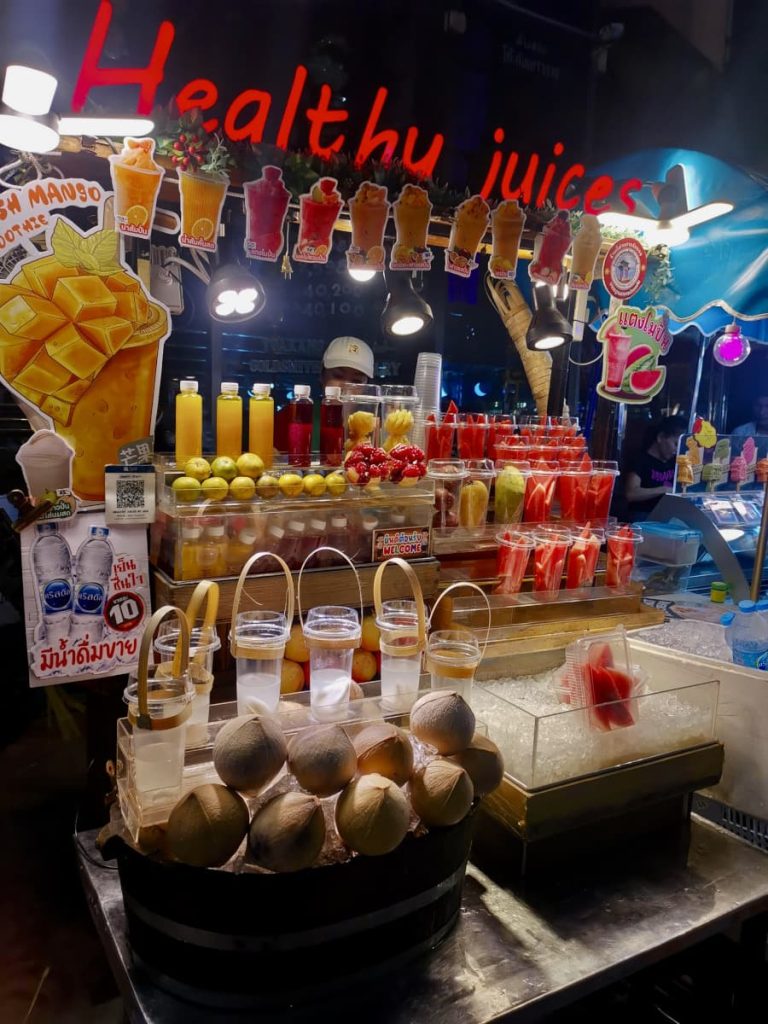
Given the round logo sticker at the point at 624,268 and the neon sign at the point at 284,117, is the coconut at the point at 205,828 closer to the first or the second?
the neon sign at the point at 284,117

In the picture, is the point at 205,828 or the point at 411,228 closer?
the point at 205,828

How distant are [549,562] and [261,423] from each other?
3.89 feet

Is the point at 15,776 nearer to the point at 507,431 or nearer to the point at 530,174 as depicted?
the point at 507,431

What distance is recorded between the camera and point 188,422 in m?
2.46

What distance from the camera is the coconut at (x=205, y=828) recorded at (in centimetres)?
119

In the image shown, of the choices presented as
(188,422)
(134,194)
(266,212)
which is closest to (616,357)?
(266,212)

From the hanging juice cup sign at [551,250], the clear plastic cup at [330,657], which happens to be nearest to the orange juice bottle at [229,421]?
the clear plastic cup at [330,657]

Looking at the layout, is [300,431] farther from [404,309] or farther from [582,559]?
[582,559]

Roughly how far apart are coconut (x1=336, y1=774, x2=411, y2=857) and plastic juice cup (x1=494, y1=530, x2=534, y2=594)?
1.47m

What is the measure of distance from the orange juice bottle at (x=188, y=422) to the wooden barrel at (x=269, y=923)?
1.48m

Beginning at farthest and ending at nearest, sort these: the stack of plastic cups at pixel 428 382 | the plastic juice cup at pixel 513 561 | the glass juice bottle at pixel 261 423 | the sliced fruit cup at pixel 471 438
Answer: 1. the stack of plastic cups at pixel 428 382
2. the sliced fruit cup at pixel 471 438
3. the plastic juice cup at pixel 513 561
4. the glass juice bottle at pixel 261 423

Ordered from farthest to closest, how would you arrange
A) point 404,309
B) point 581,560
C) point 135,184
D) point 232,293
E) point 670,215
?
point 670,215
point 404,309
point 232,293
point 581,560
point 135,184

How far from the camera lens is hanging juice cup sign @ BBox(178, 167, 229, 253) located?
2.49 m

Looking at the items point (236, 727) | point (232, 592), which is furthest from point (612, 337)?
point (236, 727)
